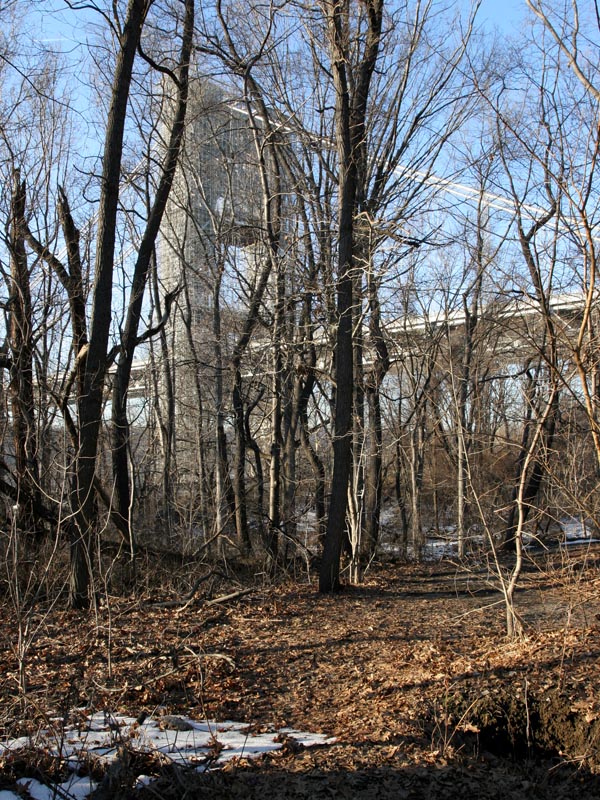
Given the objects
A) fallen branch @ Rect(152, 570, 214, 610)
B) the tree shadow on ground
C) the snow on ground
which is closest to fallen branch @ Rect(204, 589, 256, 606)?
fallen branch @ Rect(152, 570, 214, 610)

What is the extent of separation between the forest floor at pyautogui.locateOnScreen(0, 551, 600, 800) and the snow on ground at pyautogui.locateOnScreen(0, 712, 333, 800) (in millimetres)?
104

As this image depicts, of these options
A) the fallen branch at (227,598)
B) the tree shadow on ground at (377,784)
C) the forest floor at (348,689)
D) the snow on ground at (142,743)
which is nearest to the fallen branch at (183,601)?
the forest floor at (348,689)

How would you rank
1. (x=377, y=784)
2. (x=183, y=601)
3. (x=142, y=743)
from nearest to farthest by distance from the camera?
1. (x=377, y=784)
2. (x=142, y=743)
3. (x=183, y=601)

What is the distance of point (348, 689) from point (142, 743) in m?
1.85

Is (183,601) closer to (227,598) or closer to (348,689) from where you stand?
(227,598)

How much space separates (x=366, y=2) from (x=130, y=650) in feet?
29.6

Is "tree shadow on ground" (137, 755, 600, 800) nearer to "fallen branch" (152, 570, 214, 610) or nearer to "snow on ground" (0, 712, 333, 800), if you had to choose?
"snow on ground" (0, 712, 333, 800)

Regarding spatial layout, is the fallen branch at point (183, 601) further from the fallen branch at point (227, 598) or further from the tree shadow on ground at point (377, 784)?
the tree shadow on ground at point (377, 784)

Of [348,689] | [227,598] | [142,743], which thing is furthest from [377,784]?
[227,598]

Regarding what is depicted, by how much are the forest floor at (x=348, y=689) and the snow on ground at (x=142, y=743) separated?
0.34 feet

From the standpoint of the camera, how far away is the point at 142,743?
4.18 metres

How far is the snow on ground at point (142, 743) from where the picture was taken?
3670 millimetres

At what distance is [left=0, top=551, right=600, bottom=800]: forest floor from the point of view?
12.6 ft

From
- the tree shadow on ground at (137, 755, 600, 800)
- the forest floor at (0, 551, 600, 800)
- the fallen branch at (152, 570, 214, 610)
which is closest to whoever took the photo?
the tree shadow on ground at (137, 755, 600, 800)
